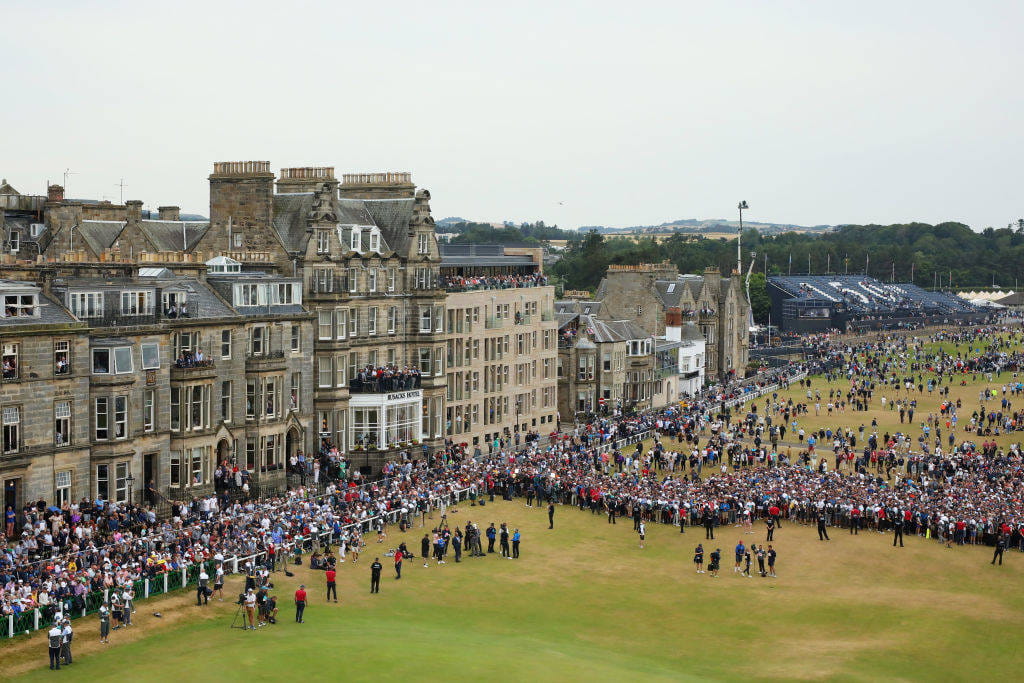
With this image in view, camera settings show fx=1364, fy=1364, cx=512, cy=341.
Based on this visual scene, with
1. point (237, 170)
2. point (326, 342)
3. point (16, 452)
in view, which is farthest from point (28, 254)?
point (16, 452)

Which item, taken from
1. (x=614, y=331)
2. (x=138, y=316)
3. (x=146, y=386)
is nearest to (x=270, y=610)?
(x=146, y=386)

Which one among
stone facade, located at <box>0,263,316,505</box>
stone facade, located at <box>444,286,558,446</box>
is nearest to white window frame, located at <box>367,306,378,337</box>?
stone facade, located at <box>0,263,316,505</box>

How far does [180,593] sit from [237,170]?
3267cm

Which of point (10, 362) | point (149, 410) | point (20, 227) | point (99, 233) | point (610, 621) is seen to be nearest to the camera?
point (610, 621)

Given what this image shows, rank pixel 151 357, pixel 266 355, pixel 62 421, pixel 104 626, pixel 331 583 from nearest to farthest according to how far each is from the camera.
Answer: pixel 104 626, pixel 331 583, pixel 62 421, pixel 151 357, pixel 266 355

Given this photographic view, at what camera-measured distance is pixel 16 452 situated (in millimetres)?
52531

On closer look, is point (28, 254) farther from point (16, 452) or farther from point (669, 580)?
point (669, 580)

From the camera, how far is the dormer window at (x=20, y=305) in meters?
53.1

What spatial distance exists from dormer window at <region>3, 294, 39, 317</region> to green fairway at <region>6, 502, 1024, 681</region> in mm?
13651

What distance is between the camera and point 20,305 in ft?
176

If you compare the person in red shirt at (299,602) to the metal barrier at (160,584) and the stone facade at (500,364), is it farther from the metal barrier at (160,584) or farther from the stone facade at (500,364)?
the stone facade at (500,364)

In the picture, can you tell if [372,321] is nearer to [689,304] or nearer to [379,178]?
[379,178]

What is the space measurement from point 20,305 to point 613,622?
26094mm

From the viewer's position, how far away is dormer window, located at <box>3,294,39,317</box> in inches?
2092
